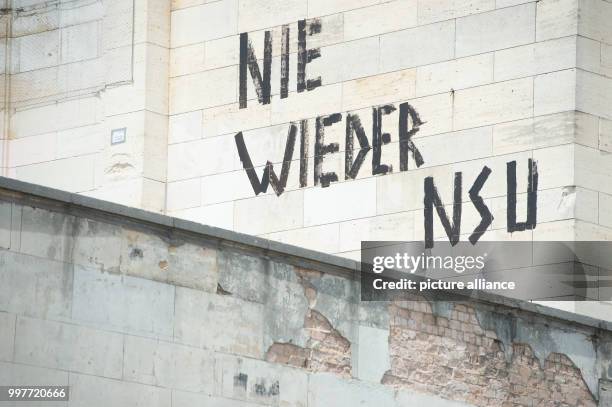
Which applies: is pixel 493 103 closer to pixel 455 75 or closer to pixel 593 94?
pixel 455 75

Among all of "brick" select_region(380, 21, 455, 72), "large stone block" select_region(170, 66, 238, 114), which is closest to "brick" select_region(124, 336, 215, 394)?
"brick" select_region(380, 21, 455, 72)

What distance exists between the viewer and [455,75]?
85.7ft

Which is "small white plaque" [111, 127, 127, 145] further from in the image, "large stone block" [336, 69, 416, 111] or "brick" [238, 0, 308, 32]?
"large stone block" [336, 69, 416, 111]

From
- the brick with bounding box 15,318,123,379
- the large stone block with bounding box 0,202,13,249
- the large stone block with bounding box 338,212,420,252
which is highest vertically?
the large stone block with bounding box 338,212,420,252

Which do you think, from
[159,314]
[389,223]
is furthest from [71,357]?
[389,223]

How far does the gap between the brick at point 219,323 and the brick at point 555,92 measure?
6.32m

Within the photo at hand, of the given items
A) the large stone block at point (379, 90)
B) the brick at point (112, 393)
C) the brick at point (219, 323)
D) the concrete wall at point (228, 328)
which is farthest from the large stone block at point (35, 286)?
the large stone block at point (379, 90)

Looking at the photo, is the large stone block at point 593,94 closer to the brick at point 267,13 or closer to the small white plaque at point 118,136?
the brick at point 267,13

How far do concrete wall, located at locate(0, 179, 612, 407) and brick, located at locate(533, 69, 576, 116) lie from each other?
326 centimetres

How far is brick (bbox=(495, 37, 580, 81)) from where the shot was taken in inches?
1005

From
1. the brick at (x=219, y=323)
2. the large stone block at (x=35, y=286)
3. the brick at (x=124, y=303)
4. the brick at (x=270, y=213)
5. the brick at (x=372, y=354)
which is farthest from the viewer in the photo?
the brick at (x=270, y=213)

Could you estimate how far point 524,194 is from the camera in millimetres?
25422

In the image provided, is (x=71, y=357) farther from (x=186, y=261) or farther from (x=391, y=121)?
(x=391, y=121)

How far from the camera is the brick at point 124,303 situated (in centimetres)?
1895
